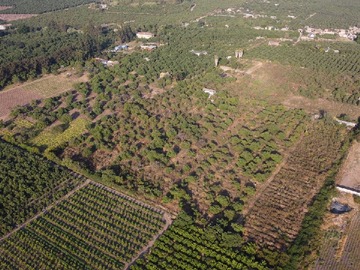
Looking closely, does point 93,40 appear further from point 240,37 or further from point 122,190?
point 122,190

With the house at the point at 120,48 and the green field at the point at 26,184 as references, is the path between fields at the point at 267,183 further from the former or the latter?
the house at the point at 120,48

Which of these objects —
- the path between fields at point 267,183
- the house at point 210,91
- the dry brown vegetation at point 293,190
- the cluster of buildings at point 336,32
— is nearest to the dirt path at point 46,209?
the path between fields at point 267,183

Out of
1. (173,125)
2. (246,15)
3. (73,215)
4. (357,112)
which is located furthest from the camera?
(246,15)

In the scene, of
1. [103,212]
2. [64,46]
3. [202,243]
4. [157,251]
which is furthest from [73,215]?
[64,46]

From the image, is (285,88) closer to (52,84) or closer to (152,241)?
(152,241)

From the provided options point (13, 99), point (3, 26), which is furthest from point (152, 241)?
point (3, 26)

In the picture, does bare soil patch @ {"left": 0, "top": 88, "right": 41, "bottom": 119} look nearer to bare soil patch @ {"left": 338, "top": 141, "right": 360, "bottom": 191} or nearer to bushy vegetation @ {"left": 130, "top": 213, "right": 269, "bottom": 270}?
bushy vegetation @ {"left": 130, "top": 213, "right": 269, "bottom": 270}
